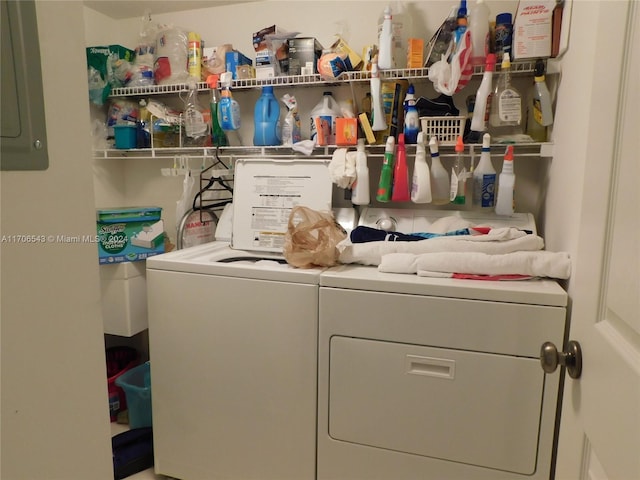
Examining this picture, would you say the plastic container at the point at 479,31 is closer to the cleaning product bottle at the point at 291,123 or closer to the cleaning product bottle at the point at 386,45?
the cleaning product bottle at the point at 386,45

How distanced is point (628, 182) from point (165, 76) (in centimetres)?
226

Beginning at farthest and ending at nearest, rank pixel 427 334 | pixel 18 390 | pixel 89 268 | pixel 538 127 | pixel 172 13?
pixel 172 13, pixel 538 127, pixel 427 334, pixel 89 268, pixel 18 390

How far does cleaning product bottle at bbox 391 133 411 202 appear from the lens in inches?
75.8

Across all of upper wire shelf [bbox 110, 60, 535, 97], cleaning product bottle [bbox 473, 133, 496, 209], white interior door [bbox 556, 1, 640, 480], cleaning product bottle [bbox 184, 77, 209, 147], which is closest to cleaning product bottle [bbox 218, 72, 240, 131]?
upper wire shelf [bbox 110, 60, 535, 97]

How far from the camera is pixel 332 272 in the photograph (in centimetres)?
157

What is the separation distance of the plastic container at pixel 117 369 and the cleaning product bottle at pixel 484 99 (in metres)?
2.18

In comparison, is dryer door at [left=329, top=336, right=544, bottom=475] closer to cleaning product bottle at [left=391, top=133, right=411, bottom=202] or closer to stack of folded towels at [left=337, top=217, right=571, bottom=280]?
stack of folded towels at [left=337, top=217, right=571, bottom=280]

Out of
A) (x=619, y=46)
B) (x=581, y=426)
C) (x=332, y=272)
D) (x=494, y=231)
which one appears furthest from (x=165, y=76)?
(x=581, y=426)

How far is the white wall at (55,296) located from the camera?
612 mm

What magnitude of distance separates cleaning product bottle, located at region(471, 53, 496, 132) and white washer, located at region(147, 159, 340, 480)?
929 mm

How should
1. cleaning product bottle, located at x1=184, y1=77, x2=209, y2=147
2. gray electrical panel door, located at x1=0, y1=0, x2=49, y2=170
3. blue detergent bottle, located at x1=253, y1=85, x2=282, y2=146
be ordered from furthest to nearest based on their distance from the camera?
cleaning product bottle, located at x1=184, y1=77, x2=209, y2=147, blue detergent bottle, located at x1=253, y1=85, x2=282, y2=146, gray electrical panel door, located at x1=0, y1=0, x2=49, y2=170

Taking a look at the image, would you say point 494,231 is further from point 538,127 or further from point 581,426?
point 581,426

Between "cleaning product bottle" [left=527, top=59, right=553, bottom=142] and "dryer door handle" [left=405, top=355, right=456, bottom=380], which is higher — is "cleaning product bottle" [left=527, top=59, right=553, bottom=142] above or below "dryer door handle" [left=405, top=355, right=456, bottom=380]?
→ above

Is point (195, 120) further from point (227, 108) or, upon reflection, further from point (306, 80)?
point (306, 80)
